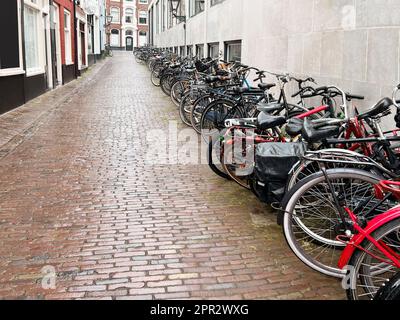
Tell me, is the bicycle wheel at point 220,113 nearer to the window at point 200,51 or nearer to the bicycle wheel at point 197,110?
the bicycle wheel at point 197,110

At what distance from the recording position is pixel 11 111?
10797 millimetres

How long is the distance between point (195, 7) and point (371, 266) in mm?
19306

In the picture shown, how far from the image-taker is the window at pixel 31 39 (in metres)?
12.8

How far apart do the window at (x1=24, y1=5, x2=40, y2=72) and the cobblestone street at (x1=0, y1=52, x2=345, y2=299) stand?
6.23m

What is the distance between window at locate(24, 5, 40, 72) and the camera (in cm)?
1284

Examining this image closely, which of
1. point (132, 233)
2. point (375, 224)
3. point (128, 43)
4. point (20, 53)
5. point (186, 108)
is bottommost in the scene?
point (132, 233)

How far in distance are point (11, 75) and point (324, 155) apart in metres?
9.02

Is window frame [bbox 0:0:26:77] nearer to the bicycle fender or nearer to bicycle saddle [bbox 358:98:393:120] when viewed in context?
bicycle saddle [bbox 358:98:393:120]

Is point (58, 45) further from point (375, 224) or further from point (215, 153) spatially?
point (375, 224)

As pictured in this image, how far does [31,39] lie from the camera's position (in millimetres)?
13508

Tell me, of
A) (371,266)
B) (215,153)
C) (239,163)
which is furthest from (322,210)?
(215,153)

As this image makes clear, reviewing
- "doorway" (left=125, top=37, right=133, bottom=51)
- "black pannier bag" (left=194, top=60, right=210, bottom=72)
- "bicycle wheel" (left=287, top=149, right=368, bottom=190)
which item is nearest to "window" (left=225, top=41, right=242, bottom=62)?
"black pannier bag" (left=194, top=60, right=210, bottom=72)

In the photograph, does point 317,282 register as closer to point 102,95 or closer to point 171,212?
point 171,212

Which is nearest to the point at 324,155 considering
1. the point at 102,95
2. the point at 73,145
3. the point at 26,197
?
the point at 26,197
